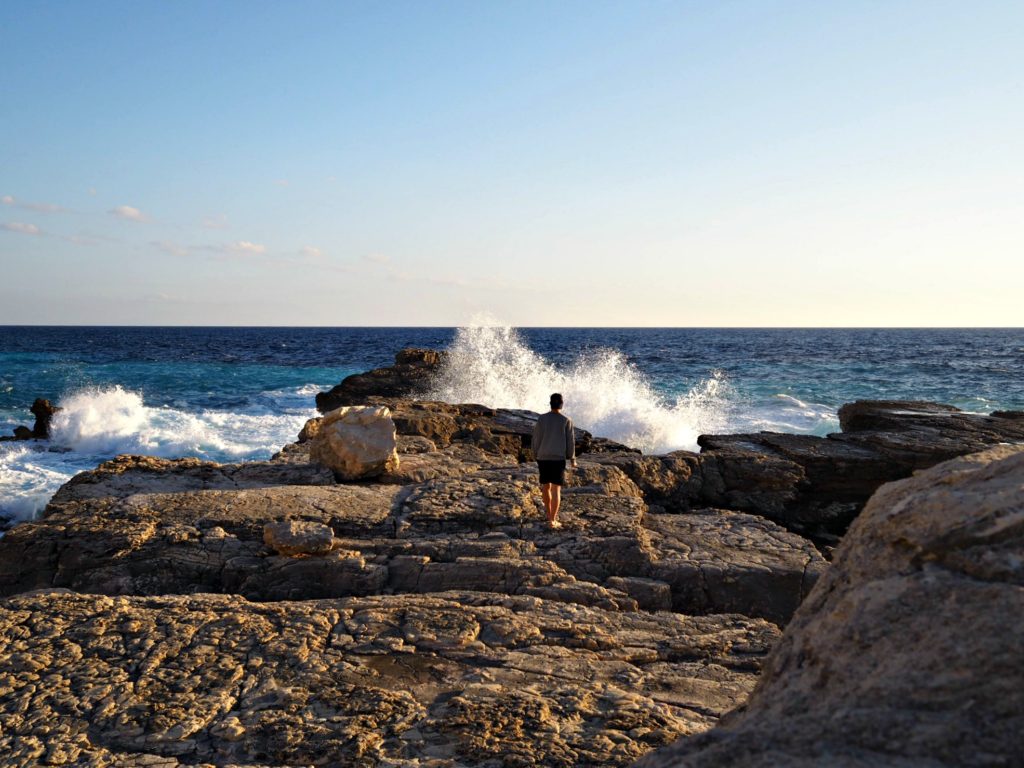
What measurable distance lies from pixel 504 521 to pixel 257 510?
220cm

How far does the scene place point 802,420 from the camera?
73.5 ft

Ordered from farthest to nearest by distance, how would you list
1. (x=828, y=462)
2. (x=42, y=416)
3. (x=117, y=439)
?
(x=42, y=416) → (x=117, y=439) → (x=828, y=462)

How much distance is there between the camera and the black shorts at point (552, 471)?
6.74 m

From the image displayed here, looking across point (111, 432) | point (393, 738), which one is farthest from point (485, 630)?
point (111, 432)

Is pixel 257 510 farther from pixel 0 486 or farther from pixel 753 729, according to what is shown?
pixel 0 486

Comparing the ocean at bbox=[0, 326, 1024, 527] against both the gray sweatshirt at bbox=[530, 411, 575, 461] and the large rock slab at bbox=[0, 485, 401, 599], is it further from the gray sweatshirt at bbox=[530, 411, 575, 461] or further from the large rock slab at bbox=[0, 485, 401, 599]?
the gray sweatshirt at bbox=[530, 411, 575, 461]

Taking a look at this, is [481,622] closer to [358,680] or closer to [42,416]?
[358,680]

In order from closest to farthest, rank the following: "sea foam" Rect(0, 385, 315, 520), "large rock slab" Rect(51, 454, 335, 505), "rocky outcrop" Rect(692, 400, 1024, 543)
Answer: "large rock slab" Rect(51, 454, 335, 505)
"rocky outcrop" Rect(692, 400, 1024, 543)
"sea foam" Rect(0, 385, 315, 520)

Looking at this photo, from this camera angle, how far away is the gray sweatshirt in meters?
6.75

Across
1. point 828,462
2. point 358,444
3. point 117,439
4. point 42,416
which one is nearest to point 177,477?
point 358,444

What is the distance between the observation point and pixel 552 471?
6750 millimetres

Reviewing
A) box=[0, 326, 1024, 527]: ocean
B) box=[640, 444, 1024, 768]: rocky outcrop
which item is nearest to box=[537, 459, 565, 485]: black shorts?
box=[640, 444, 1024, 768]: rocky outcrop

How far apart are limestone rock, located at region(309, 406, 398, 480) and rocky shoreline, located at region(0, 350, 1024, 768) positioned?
0.10m

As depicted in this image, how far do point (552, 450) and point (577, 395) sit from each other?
42.1 ft
